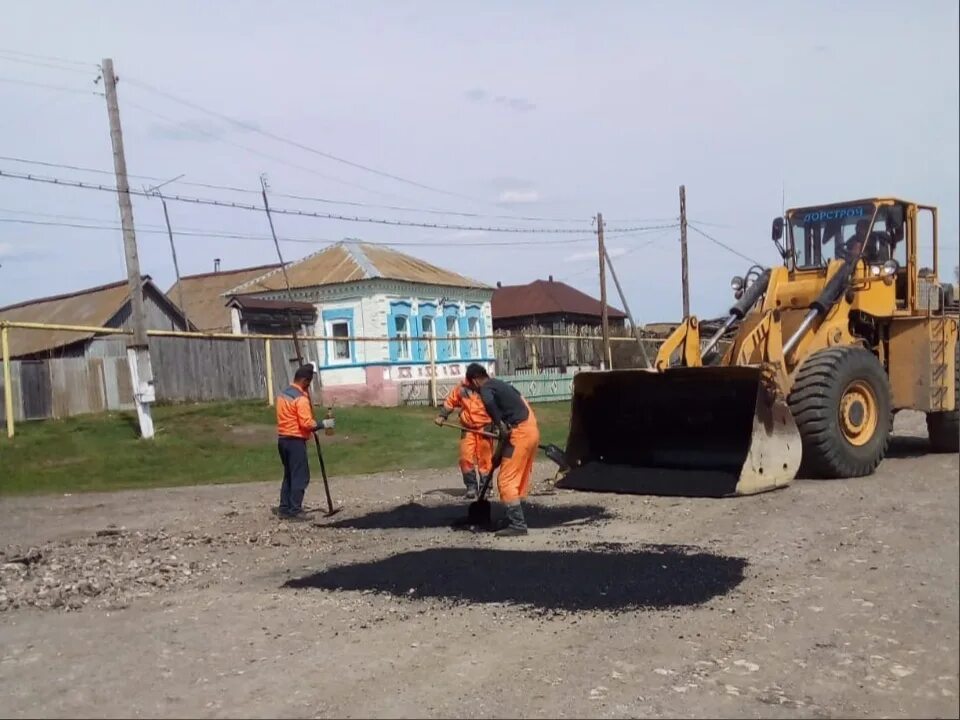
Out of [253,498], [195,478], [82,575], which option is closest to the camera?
[82,575]

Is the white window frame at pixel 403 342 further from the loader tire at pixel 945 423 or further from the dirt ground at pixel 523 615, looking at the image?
the dirt ground at pixel 523 615

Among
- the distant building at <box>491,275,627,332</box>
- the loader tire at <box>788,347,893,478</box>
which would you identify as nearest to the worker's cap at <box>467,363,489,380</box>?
the loader tire at <box>788,347,893,478</box>

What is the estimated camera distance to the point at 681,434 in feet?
39.8

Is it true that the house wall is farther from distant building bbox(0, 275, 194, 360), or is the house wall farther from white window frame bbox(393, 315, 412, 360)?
distant building bbox(0, 275, 194, 360)

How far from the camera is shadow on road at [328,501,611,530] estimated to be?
415 inches

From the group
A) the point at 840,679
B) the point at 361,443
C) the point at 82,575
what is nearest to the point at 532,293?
the point at 361,443

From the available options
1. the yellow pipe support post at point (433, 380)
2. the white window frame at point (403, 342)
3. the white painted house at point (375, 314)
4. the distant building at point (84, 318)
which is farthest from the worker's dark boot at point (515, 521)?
the white window frame at point (403, 342)

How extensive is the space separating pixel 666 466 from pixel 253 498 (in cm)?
541

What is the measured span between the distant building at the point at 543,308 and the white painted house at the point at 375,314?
36.4 feet

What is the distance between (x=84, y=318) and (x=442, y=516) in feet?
78.1

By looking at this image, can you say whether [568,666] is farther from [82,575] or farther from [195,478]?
[195,478]

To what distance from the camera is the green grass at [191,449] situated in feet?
54.7

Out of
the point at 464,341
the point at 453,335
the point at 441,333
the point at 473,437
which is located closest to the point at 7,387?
→ the point at 473,437

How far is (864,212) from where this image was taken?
12.6 meters
